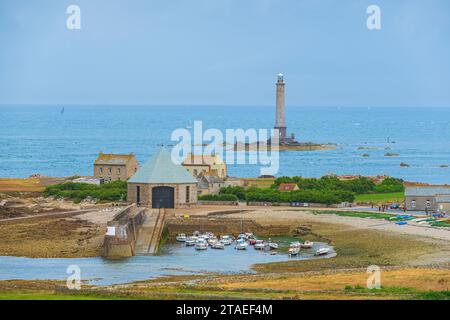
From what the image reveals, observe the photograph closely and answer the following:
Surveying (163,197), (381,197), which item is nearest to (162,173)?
(163,197)

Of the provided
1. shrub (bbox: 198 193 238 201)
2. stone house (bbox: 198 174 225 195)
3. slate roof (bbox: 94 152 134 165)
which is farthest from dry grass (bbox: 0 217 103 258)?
slate roof (bbox: 94 152 134 165)

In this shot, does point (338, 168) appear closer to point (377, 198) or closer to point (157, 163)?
point (377, 198)

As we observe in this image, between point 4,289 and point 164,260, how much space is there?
49.4 feet

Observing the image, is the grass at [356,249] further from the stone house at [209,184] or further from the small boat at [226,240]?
the stone house at [209,184]

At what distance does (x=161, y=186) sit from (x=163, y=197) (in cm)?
83

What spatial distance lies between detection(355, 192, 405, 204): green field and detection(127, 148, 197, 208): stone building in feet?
48.4

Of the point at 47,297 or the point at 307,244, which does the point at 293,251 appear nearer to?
the point at 307,244

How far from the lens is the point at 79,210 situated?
81938 mm

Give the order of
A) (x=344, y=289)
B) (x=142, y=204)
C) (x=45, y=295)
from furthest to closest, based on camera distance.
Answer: (x=142, y=204)
(x=344, y=289)
(x=45, y=295)

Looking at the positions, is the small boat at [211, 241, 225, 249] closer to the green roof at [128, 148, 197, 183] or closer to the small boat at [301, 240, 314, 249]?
the small boat at [301, 240, 314, 249]

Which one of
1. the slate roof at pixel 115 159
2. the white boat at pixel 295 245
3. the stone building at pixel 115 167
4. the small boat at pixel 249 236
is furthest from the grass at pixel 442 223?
the slate roof at pixel 115 159

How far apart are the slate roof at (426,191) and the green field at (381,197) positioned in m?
5.36
